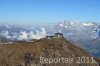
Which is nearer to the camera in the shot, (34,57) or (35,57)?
(35,57)

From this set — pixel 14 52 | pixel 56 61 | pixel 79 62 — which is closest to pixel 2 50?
pixel 14 52

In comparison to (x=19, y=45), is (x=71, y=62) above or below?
below

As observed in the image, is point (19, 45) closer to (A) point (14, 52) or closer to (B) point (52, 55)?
(A) point (14, 52)

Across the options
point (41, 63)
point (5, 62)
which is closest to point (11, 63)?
point (5, 62)

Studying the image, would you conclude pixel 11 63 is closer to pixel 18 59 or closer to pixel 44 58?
pixel 18 59

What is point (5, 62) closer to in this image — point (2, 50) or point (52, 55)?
point (2, 50)

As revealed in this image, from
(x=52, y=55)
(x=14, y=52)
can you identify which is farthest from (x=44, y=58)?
(x=14, y=52)

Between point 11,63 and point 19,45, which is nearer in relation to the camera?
point 11,63
